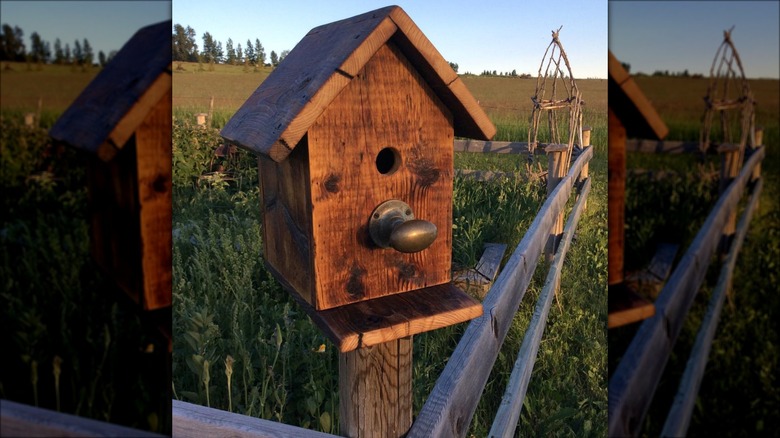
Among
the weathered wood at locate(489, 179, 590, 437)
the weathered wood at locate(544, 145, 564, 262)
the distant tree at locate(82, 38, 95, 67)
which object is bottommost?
the weathered wood at locate(489, 179, 590, 437)

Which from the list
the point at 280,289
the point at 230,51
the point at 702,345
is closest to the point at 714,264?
the point at 702,345

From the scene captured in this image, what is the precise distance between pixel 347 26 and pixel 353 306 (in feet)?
1.23

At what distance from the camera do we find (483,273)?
1.15m

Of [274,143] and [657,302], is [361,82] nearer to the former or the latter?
[274,143]

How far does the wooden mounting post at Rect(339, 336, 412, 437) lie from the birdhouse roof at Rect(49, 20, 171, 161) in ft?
1.45

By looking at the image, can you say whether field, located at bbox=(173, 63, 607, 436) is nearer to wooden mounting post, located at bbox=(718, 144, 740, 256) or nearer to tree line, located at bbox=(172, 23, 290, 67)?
tree line, located at bbox=(172, 23, 290, 67)

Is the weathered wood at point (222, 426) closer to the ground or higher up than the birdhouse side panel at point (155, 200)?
closer to the ground

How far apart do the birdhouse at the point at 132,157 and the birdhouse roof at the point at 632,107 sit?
0.50m

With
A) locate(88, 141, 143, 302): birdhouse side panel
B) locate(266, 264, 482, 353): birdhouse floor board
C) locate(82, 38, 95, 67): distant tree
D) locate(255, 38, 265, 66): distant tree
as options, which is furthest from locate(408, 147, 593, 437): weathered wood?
locate(82, 38, 95, 67): distant tree

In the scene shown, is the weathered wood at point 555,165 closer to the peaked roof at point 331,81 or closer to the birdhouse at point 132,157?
the peaked roof at point 331,81

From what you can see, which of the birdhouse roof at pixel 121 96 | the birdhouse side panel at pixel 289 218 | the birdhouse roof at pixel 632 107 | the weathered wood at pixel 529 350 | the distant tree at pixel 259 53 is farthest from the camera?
the weathered wood at pixel 529 350

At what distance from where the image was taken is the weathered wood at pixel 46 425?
75cm

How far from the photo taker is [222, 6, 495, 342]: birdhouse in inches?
26.7

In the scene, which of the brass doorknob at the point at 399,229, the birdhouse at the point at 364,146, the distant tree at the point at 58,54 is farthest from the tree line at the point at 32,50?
the brass doorknob at the point at 399,229
